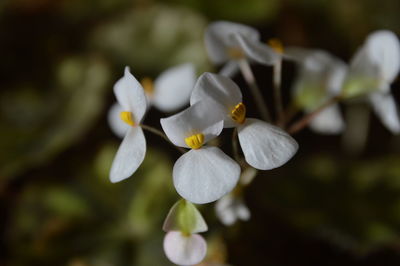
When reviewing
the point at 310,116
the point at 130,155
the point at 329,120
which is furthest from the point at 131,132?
the point at 329,120

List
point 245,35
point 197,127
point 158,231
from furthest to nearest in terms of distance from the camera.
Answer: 1. point 158,231
2. point 245,35
3. point 197,127

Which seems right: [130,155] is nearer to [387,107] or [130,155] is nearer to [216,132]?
[216,132]

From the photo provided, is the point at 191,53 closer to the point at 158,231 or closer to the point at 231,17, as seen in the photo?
the point at 231,17

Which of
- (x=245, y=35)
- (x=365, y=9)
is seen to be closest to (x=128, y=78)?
(x=245, y=35)

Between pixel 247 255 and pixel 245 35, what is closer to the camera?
pixel 245 35

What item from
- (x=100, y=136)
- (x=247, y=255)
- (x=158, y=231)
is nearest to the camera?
(x=247, y=255)
